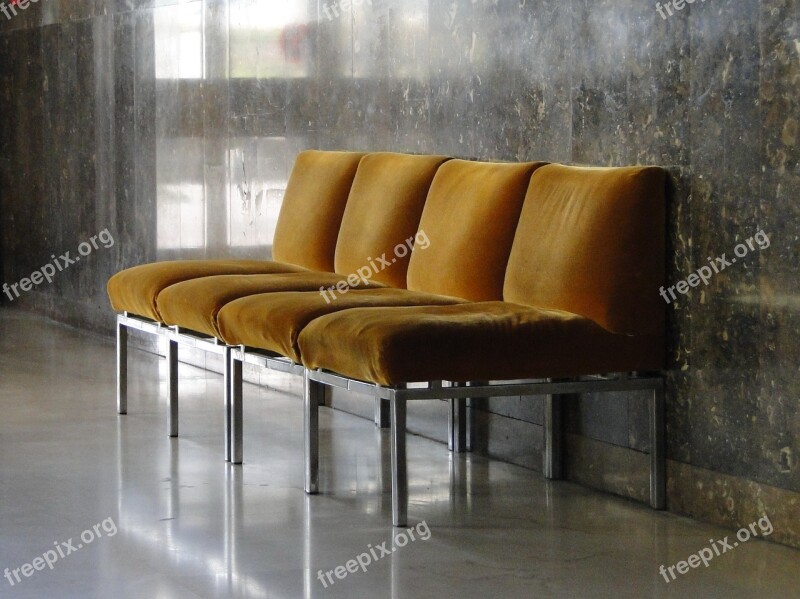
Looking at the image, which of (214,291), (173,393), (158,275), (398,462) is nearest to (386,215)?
(214,291)

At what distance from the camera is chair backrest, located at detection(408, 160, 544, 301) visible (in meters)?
3.97

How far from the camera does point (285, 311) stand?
12.6ft

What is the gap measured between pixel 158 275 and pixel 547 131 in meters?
1.51

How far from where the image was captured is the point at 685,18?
352cm

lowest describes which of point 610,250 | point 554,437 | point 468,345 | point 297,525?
point 297,525

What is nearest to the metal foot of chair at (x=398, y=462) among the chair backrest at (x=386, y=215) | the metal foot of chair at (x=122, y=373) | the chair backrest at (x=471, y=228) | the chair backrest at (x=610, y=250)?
the chair backrest at (x=610, y=250)

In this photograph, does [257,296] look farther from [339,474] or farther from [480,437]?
[480,437]

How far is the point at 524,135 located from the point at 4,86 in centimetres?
595

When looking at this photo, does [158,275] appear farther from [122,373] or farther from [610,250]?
[610,250]

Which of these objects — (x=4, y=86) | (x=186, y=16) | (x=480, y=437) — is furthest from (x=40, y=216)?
(x=480, y=437)

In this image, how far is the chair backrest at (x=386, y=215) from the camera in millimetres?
4457

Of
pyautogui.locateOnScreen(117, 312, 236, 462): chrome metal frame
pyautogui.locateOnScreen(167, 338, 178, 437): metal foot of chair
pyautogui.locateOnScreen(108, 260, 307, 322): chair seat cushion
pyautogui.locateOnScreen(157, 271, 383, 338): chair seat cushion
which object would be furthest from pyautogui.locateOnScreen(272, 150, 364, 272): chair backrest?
pyautogui.locateOnScreen(167, 338, 178, 437): metal foot of chair

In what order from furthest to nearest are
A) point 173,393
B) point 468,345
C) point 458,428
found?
point 173,393
point 458,428
point 468,345

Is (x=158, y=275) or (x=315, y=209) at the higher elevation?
(x=315, y=209)
